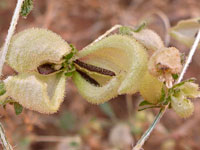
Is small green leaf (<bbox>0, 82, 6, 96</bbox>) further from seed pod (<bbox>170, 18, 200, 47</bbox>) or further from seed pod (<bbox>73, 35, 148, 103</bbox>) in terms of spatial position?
seed pod (<bbox>170, 18, 200, 47</bbox>)

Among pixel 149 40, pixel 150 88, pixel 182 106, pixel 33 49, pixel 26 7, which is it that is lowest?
pixel 182 106

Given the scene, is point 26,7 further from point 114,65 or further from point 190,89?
point 190,89

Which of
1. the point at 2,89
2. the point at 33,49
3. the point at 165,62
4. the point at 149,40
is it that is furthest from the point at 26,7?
the point at 165,62

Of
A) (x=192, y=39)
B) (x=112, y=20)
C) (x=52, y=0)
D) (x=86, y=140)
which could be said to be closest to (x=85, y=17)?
(x=112, y=20)

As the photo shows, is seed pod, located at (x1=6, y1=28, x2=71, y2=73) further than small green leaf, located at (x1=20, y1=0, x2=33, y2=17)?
No

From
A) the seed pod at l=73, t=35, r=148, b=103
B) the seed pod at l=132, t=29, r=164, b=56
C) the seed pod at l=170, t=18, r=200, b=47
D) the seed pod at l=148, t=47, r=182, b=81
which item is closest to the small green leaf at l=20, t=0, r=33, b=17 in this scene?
the seed pod at l=73, t=35, r=148, b=103

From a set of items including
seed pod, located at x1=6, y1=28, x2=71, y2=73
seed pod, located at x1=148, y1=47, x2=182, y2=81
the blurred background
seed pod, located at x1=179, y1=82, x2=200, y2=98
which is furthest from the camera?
the blurred background

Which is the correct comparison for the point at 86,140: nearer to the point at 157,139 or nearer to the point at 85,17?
the point at 157,139
